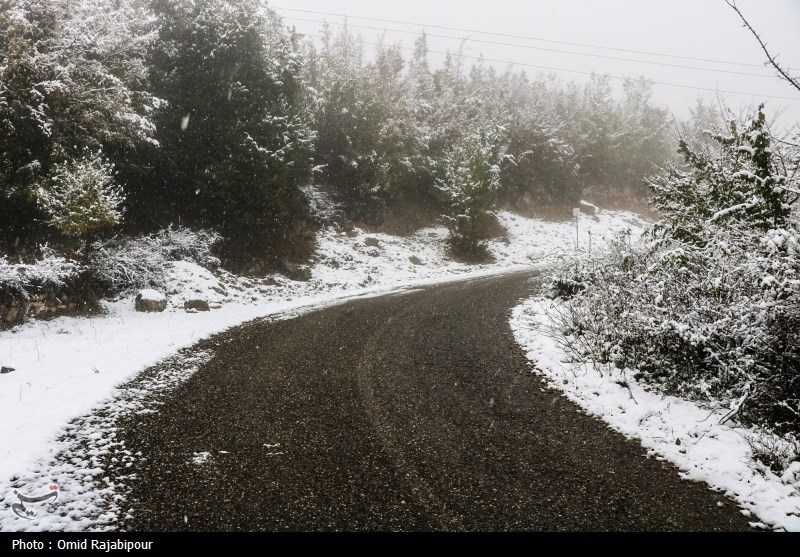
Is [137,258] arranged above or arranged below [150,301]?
above

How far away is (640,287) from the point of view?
725cm

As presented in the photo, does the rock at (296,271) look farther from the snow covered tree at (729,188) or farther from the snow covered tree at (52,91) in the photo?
the snow covered tree at (729,188)

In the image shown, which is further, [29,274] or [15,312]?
[15,312]

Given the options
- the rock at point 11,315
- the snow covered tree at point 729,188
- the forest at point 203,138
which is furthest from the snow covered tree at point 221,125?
the snow covered tree at point 729,188

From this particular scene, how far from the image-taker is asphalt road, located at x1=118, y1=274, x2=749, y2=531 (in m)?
3.79

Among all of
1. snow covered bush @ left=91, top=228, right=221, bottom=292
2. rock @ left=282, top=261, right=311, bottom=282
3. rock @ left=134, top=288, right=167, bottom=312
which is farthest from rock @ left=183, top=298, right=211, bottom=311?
rock @ left=282, top=261, right=311, bottom=282

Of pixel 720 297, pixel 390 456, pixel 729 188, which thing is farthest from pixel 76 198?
pixel 729 188

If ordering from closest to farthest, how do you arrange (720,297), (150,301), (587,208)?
1. (720,297)
2. (150,301)
3. (587,208)

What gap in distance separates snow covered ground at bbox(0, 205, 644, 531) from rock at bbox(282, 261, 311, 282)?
1.21ft

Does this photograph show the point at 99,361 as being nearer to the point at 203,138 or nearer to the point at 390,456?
the point at 390,456

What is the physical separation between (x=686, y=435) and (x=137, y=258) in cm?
1405

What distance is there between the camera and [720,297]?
231 inches

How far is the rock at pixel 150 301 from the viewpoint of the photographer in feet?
39.8
